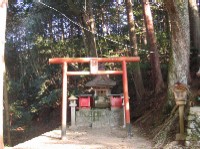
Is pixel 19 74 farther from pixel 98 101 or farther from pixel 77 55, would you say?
pixel 98 101

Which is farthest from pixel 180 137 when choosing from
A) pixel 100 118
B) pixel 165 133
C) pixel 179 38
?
pixel 100 118

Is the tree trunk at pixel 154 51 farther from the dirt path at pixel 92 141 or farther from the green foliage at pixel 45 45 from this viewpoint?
the green foliage at pixel 45 45

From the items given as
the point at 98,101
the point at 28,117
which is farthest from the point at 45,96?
the point at 98,101

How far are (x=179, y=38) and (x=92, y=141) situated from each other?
3821 millimetres

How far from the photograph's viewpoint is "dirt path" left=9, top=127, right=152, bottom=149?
7230 mm

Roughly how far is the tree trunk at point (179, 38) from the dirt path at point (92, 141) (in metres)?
2.18

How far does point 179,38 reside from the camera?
8.47 metres

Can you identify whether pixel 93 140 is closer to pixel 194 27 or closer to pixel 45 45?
pixel 194 27

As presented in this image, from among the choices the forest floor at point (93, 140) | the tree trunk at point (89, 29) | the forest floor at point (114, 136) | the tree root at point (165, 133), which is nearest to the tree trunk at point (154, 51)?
the forest floor at point (114, 136)

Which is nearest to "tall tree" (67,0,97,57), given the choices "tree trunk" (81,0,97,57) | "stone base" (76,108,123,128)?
"tree trunk" (81,0,97,57)

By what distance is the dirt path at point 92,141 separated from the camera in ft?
23.7

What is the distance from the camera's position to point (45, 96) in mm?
15133

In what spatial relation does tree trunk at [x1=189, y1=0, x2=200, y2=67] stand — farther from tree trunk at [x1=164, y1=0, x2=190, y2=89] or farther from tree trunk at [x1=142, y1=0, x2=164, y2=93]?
tree trunk at [x1=164, y1=0, x2=190, y2=89]

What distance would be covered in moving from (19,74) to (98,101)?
20.9ft
